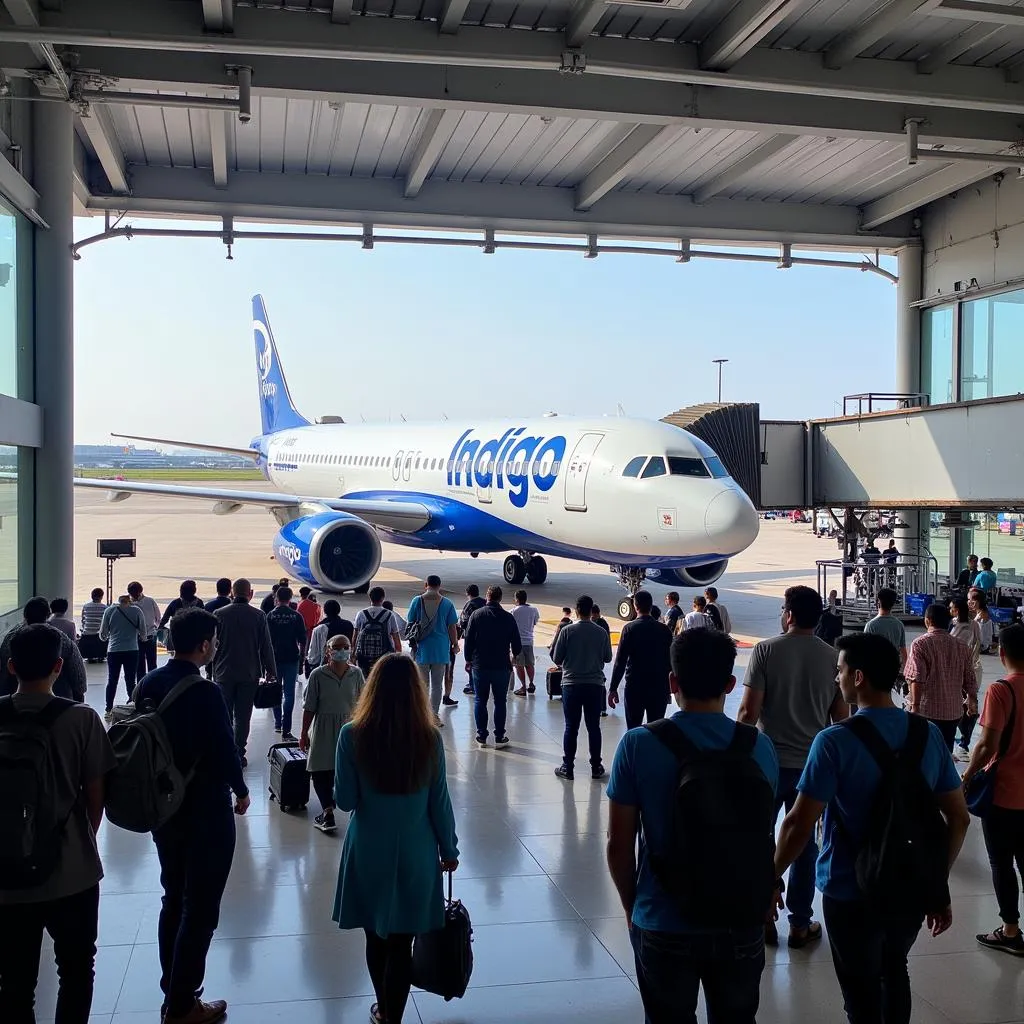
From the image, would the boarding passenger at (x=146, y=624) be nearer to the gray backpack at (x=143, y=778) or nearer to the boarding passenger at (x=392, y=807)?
the gray backpack at (x=143, y=778)

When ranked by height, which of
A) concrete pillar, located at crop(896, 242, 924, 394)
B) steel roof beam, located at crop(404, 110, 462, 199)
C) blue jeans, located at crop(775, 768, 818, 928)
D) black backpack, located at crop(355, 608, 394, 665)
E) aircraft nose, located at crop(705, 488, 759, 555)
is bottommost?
blue jeans, located at crop(775, 768, 818, 928)

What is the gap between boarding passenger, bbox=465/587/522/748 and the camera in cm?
913

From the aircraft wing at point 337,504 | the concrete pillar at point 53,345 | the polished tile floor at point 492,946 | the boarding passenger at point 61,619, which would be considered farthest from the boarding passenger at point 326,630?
the aircraft wing at point 337,504

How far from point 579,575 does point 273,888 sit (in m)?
20.9

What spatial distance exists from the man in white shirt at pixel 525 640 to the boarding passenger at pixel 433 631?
125cm

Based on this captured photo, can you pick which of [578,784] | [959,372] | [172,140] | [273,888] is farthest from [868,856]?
[959,372]

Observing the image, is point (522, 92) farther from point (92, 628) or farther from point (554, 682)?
point (92, 628)

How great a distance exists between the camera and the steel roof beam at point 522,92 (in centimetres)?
1019

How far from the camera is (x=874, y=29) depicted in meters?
9.67

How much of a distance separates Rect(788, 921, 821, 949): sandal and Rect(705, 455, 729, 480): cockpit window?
1165 cm

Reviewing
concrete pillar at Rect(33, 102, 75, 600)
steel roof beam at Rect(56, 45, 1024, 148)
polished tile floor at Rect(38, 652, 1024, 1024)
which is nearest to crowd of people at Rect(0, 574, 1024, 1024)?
polished tile floor at Rect(38, 652, 1024, 1024)

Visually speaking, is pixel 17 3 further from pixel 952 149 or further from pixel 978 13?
pixel 952 149

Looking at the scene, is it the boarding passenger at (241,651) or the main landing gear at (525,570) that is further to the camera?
the main landing gear at (525,570)

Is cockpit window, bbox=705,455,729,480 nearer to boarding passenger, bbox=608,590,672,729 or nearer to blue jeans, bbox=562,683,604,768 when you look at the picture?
boarding passenger, bbox=608,590,672,729
